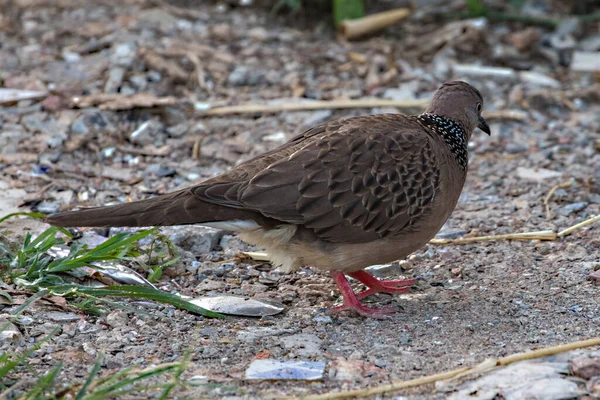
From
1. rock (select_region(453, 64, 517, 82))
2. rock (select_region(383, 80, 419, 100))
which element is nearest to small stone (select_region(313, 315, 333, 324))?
rock (select_region(383, 80, 419, 100))

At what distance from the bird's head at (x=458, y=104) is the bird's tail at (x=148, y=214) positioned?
1.65 metres

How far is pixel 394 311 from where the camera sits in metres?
4.76

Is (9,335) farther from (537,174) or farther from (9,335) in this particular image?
(537,174)

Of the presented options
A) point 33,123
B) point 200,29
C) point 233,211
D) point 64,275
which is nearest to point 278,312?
point 233,211

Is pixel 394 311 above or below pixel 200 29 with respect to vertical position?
below

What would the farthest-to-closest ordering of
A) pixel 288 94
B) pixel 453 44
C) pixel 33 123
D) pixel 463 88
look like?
pixel 453 44, pixel 288 94, pixel 33 123, pixel 463 88

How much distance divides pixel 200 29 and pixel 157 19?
43 cm

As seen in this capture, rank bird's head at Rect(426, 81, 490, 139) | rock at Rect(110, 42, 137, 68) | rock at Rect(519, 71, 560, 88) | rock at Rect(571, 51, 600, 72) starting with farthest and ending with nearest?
rock at Rect(571, 51, 600, 72)
rock at Rect(519, 71, 560, 88)
rock at Rect(110, 42, 137, 68)
bird's head at Rect(426, 81, 490, 139)

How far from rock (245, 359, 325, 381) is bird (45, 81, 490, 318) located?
82 centimetres

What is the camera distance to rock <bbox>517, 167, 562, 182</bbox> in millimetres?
6586

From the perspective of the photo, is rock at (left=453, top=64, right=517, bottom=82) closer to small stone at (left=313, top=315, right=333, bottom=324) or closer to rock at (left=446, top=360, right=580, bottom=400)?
small stone at (left=313, top=315, right=333, bottom=324)

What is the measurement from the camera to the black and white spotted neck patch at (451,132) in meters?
5.18

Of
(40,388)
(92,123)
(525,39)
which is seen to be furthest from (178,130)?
(40,388)

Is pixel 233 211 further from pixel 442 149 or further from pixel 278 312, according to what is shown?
pixel 442 149
